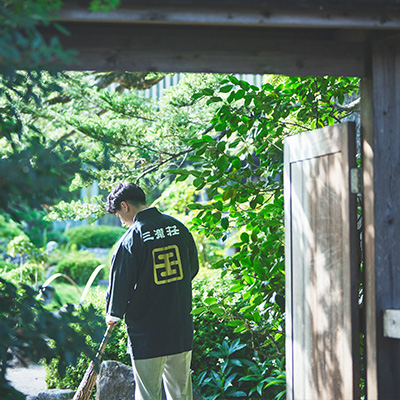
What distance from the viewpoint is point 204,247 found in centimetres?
896

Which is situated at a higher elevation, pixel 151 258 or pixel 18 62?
pixel 18 62

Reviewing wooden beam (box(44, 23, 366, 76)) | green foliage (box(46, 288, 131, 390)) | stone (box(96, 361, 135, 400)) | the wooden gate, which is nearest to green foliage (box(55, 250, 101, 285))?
green foliage (box(46, 288, 131, 390))

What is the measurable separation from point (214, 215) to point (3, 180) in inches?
91.1

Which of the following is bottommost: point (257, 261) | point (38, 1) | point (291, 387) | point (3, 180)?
point (291, 387)

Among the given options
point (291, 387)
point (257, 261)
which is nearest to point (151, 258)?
point (257, 261)

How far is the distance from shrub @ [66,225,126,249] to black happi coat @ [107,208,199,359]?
977cm

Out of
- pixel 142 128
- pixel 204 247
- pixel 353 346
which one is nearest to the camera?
pixel 353 346

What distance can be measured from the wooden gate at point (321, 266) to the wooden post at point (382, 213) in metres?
0.07

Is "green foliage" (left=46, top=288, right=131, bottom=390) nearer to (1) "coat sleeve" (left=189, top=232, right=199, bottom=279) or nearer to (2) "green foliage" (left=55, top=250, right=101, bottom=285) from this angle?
(1) "coat sleeve" (left=189, top=232, right=199, bottom=279)

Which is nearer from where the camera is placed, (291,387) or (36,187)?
(36,187)

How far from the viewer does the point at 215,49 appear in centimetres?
286

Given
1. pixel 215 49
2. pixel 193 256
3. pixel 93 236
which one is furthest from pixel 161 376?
pixel 93 236

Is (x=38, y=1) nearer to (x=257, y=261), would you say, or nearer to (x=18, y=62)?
(x=18, y=62)

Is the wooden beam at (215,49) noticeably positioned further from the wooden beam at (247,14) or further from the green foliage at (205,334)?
the green foliage at (205,334)
